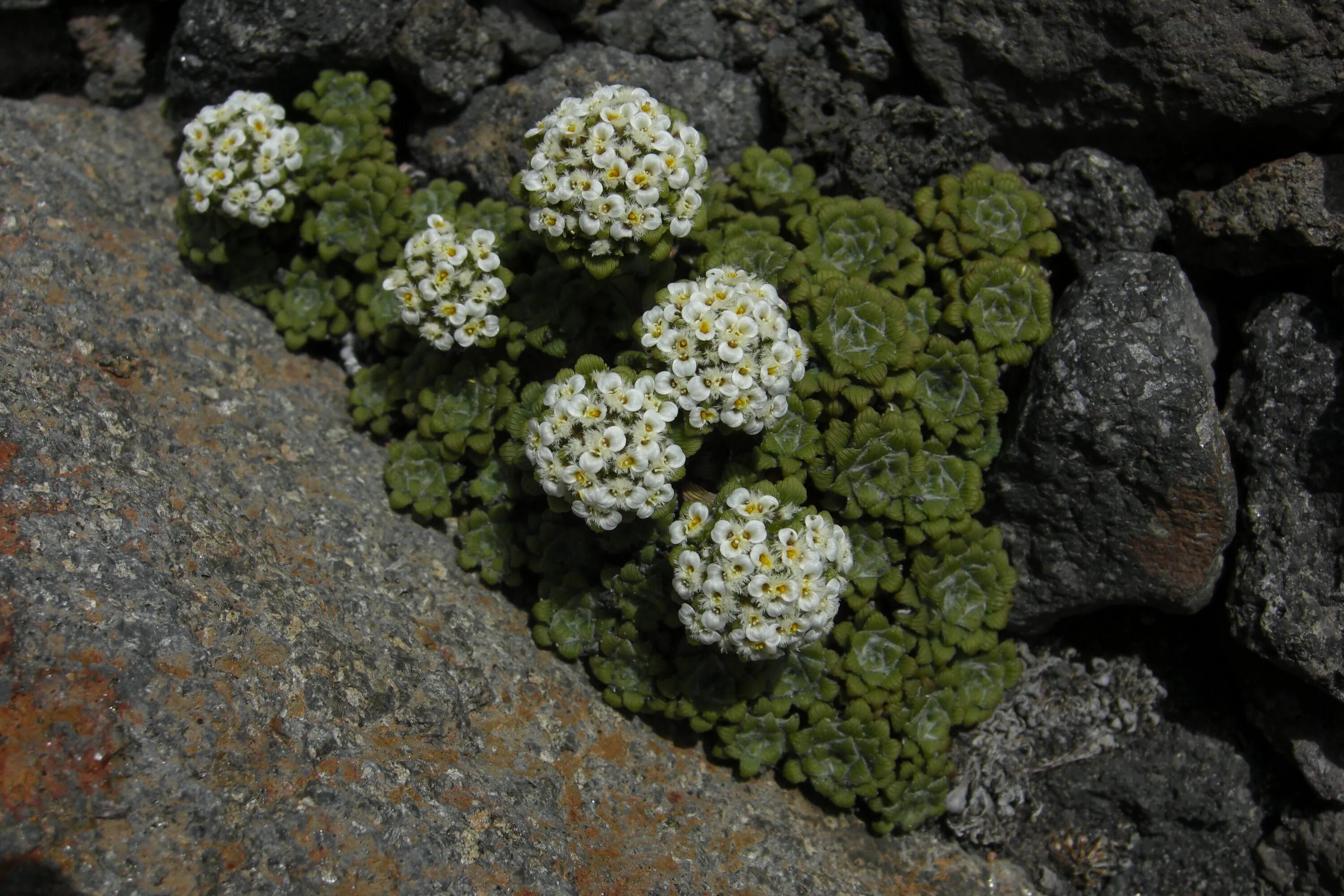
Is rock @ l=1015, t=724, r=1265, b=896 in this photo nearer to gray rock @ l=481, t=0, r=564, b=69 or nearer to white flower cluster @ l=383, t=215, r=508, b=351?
white flower cluster @ l=383, t=215, r=508, b=351

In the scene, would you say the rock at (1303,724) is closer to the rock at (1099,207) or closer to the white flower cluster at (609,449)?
the rock at (1099,207)

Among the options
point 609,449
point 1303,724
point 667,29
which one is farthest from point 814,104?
point 1303,724

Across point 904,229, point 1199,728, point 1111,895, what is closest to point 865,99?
point 904,229

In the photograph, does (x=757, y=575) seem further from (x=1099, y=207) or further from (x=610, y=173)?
(x=1099, y=207)

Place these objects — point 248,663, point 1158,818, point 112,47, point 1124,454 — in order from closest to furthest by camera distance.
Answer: point 248,663 → point 1124,454 → point 1158,818 → point 112,47

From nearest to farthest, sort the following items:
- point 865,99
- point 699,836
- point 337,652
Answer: point 337,652, point 699,836, point 865,99

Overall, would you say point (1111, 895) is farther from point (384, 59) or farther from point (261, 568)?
point (384, 59)

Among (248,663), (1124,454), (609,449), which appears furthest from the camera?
(1124,454)
